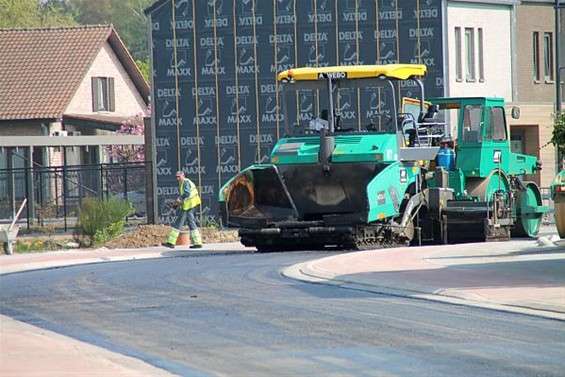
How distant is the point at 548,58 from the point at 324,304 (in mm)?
36809

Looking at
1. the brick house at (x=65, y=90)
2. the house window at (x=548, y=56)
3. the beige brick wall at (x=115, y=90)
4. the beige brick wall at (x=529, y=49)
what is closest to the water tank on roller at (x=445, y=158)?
the beige brick wall at (x=529, y=49)

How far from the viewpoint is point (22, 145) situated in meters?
46.2

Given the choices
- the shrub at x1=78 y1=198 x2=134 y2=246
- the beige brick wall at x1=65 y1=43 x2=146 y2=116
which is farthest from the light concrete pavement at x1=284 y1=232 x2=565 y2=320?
the beige brick wall at x1=65 y1=43 x2=146 y2=116

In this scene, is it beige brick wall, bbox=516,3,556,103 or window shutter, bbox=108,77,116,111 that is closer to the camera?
beige brick wall, bbox=516,3,556,103

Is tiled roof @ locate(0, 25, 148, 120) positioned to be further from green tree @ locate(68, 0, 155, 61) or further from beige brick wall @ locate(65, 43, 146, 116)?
green tree @ locate(68, 0, 155, 61)

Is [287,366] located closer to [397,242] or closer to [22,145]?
[397,242]

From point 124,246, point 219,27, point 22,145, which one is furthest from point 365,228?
point 22,145

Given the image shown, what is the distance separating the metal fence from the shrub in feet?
30.8

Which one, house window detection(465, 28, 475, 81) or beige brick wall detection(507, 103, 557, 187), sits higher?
house window detection(465, 28, 475, 81)

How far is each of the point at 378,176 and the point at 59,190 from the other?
2827cm

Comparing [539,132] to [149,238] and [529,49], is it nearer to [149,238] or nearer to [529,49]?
[529,49]

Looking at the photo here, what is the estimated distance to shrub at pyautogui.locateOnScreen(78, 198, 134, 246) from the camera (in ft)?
107

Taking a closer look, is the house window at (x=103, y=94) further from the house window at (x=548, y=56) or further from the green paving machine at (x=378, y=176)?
the green paving machine at (x=378, y=176)

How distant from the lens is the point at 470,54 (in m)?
47.1
